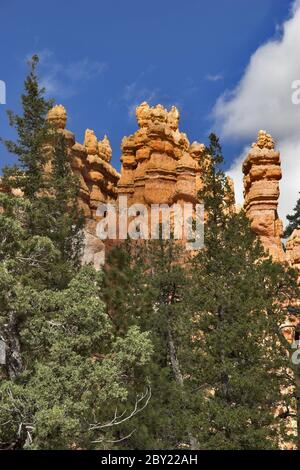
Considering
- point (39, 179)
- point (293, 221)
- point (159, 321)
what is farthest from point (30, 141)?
point (293, 221)

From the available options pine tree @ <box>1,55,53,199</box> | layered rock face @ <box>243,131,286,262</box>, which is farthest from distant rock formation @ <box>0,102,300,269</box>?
pine tree @ <box>1,55,53,199</box>

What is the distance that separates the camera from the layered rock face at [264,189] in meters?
48.1

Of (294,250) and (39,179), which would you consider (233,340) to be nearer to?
(39,179)

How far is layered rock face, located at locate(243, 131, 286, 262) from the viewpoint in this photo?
4812cm

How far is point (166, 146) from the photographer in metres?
56.2

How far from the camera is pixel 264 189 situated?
49.8m

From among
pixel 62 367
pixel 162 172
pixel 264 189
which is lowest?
pixel 62 367

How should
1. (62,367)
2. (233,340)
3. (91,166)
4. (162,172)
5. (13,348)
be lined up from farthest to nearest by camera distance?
(91,166)
(162,172)
(233,340)
(13,348)
(62,367)

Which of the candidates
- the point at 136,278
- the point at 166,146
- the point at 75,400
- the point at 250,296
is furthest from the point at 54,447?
the point at 166,146

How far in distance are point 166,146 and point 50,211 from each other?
3061 centimetres

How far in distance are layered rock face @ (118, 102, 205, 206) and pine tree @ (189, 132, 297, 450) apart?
27971 mm

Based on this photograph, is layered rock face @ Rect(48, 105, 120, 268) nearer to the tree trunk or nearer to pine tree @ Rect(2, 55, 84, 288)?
pine tree @ Rect(2, 55, 84, 288)

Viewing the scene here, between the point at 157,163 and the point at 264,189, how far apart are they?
12.0 m

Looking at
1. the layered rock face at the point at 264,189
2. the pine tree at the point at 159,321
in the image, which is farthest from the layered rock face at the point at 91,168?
the pine tree at the point at 159,321
